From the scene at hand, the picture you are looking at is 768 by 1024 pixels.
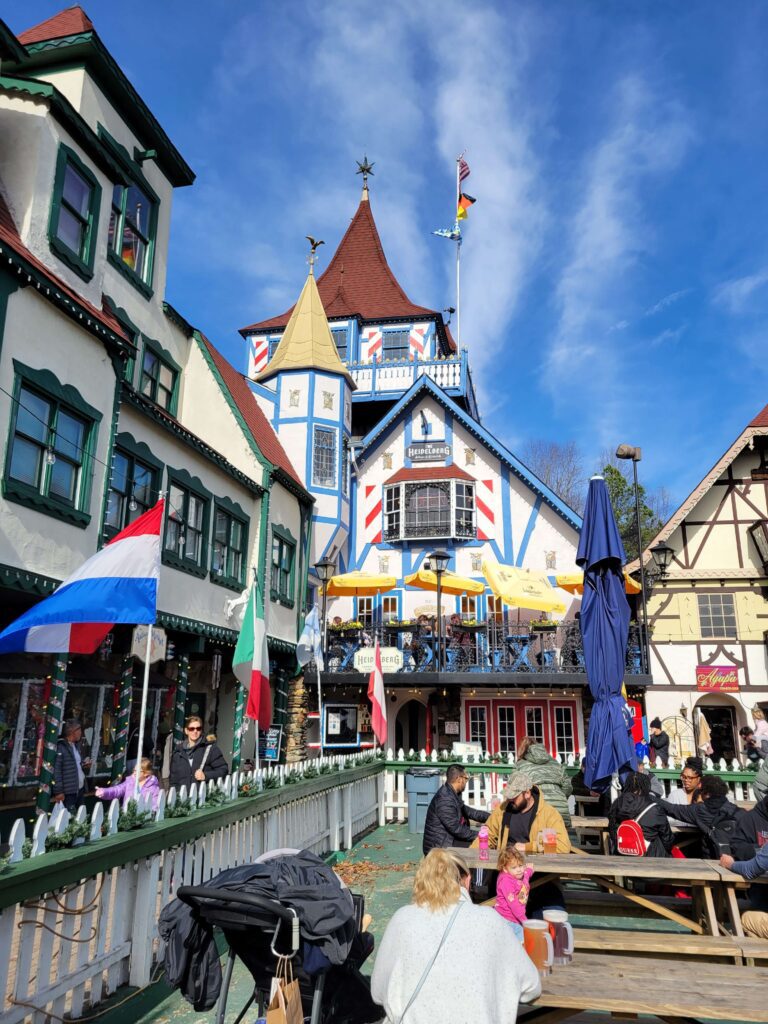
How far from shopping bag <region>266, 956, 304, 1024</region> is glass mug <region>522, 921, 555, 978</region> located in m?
1.21

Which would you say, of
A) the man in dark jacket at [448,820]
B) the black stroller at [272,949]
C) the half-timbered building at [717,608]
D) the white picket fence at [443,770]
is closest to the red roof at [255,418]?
the white picket fence at [443,770]

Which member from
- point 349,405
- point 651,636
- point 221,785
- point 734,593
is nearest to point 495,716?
point 651,636

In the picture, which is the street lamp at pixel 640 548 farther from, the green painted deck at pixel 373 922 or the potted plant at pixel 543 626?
the green painted deck at pixel 373 922

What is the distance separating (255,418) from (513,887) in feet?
57.0

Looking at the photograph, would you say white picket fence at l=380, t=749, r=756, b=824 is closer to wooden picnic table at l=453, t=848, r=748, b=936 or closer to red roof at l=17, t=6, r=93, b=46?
wooden picnic table at l=453, t=848, r=748, b=936

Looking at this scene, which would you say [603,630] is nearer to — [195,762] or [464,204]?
[195,762]

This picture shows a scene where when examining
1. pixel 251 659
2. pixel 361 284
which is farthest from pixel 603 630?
pixel 361 284

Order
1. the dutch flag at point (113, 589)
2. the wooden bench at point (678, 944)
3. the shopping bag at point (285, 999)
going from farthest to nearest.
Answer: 1. the dutch flag at point (113, 589)
2. the wooden bench at point (678, 944)
3. the shopping bag at point (285, 999)

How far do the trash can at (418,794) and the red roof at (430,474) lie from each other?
40.5 feet

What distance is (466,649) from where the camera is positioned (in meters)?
20.0

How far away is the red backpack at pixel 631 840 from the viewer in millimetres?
7043

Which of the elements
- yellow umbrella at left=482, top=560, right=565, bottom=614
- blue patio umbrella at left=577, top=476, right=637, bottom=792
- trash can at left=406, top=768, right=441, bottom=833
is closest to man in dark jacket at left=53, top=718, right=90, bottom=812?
trash can at left=406, top=768, right=441, bottom=833

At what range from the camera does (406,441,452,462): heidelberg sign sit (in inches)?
958

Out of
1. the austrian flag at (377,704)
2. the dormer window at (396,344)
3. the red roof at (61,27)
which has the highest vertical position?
the dormer window at (396,344)
